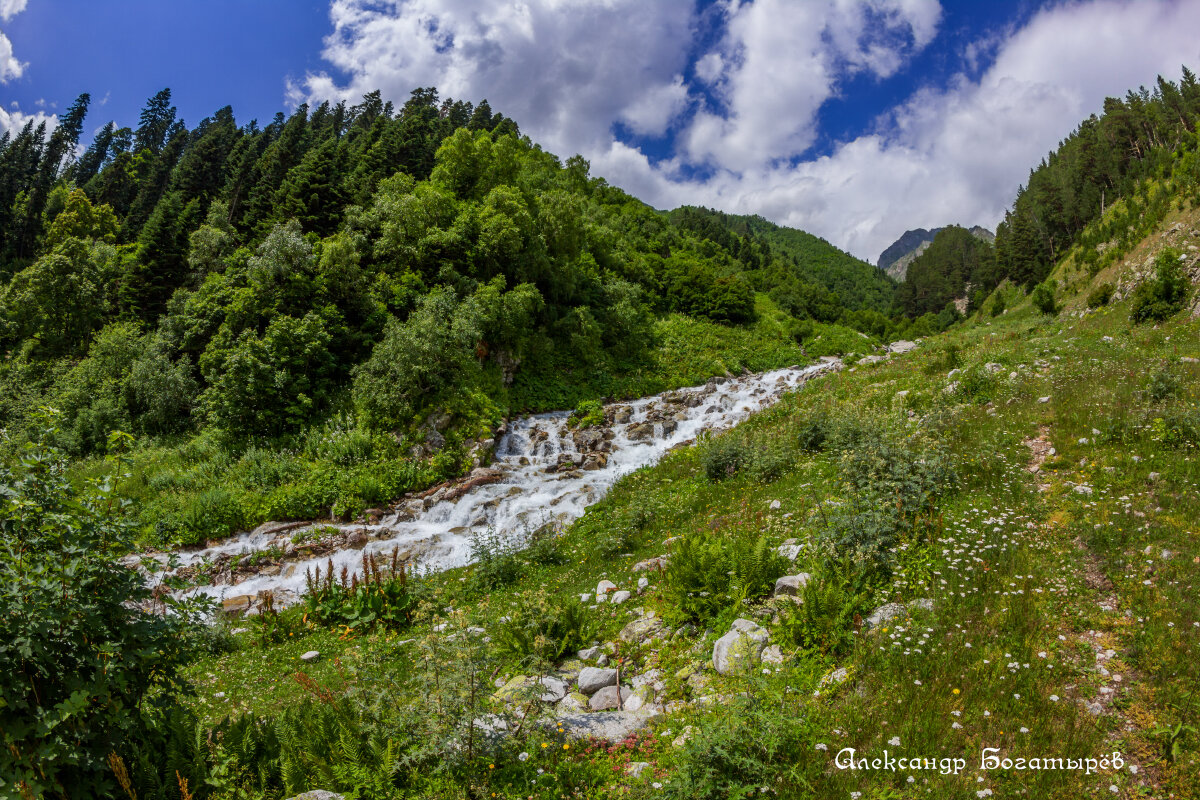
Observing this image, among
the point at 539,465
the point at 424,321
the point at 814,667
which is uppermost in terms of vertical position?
the point at 424,321

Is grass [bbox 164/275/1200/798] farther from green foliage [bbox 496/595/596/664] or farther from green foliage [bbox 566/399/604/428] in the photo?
green foliage [bbox 566/399/604/428]

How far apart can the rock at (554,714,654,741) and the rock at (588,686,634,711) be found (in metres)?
0.30

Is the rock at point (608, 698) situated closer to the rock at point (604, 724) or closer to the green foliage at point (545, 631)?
the rock at point (604, 724)

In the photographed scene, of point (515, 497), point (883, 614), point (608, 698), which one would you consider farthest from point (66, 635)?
point (515, 497)

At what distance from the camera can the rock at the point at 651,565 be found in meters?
9.54

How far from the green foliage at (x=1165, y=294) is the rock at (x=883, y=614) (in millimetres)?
21591

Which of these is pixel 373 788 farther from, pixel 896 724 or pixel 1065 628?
pixel 1065 628

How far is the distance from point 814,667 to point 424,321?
1827 centimetres

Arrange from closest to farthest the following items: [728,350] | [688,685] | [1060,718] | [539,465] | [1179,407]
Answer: [1060,718]
[688,685]
[1179,407]
[539,465]
[728,350]

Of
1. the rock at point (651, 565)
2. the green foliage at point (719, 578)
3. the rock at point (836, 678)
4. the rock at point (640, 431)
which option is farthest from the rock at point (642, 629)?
the rock at point (640, 431)

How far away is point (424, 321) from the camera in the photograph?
20219 mm

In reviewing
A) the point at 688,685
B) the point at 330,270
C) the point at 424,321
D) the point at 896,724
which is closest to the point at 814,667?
the point at 896,724

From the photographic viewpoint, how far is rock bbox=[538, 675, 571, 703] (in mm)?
6253

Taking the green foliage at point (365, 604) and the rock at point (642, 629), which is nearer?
the rock at point (642, 629)
